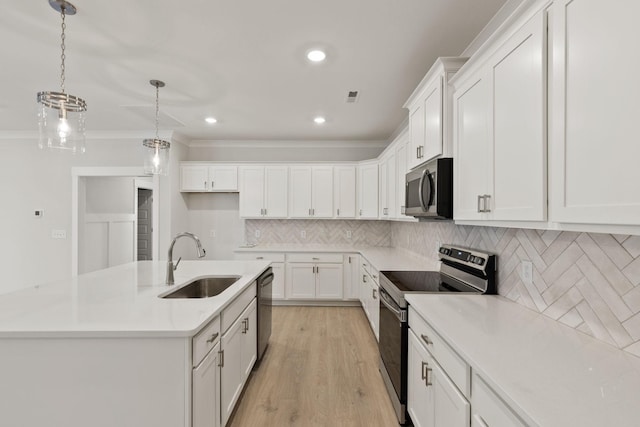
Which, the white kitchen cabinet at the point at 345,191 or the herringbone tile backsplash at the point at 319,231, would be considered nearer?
the white kitchen cabinet at the point at 345,191

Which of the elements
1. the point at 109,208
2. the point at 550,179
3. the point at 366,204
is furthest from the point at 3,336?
the point at 109,208

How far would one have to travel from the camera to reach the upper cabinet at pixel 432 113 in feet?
6.75

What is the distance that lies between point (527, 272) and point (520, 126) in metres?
0.85

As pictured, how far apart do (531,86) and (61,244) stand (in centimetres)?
592

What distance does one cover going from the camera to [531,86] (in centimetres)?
127

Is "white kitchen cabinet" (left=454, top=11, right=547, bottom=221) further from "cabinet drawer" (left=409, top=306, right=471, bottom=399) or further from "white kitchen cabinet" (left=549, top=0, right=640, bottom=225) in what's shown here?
"cabinet drawer" (left=409, top=306, right=471, bottom=399)

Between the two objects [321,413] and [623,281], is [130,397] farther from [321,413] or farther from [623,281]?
[623,281]

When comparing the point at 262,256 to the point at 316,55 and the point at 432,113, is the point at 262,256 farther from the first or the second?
the point at 432,113

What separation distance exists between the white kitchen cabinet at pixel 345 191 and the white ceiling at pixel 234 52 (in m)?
1.17

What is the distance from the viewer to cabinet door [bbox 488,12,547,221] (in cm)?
122

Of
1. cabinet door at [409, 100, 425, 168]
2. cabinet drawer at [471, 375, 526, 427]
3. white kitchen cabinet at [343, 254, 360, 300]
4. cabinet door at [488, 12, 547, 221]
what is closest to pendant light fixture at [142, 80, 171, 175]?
cabinet door at [409, 100, 425, 168]

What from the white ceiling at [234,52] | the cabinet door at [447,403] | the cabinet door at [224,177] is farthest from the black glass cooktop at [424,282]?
Answer: the cabinet door at [224,177]

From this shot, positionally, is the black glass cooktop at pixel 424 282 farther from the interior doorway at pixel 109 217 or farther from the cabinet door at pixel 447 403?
the interior doorway at pixel 109 217

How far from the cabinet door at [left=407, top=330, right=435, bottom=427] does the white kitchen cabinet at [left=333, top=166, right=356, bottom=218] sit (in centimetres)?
307
